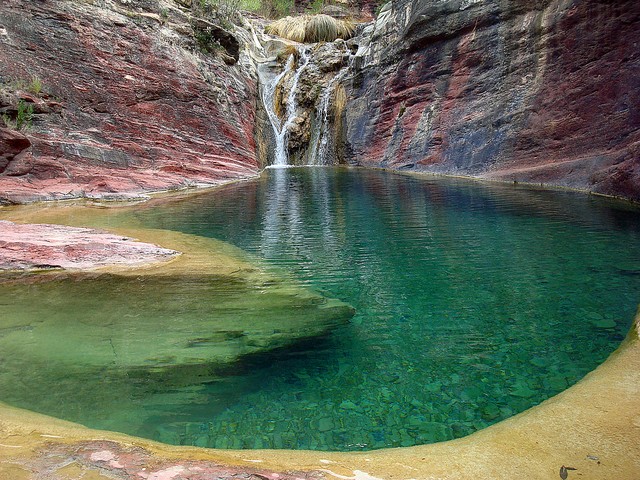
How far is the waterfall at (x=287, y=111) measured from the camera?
25484 mm

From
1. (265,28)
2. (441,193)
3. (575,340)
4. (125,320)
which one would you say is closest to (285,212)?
(441,193)

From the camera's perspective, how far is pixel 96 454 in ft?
6.68

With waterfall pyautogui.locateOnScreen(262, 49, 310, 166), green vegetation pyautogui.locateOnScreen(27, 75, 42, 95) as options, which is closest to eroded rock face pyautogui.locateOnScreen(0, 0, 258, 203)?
green vegetation pyautogui.locateOnScreen(27, 75, 42, 95)

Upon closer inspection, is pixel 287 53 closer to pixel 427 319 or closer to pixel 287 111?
pixel 287 111

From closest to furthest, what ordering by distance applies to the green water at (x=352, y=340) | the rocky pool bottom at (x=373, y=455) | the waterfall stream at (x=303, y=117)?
the rocky pool bottom at (x=373, y=455) → the green water at (x=352, y=340) → the waterfall stream at (x=303, y=117)

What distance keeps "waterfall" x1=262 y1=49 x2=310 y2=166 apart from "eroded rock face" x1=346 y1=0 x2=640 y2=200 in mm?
3561

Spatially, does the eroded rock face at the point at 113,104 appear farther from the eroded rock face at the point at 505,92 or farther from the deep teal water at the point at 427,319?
the eroded rock face at the point at 505,92

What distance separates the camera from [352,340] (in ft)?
12.1

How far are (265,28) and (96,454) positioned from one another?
3364 centimetres

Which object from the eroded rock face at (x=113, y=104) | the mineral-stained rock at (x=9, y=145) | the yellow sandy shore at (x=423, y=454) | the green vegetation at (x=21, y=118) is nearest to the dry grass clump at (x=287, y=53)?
the eroded rock face at (x=113, y=104)

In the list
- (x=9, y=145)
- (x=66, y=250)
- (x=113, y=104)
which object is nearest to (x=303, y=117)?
(x=113, y=104)

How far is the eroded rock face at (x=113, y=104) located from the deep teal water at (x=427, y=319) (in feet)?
14.7

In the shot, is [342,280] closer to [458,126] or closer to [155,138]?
[155,138]

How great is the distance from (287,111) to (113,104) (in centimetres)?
1268
